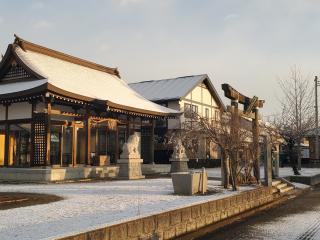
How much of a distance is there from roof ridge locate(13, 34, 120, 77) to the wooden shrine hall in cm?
6

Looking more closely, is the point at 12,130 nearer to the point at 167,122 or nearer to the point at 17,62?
the point at 17,62

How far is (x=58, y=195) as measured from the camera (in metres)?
12.7

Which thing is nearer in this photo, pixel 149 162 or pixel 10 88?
pixel 10 88

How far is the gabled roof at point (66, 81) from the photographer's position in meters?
21.4

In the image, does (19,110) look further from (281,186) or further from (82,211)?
(82,211)

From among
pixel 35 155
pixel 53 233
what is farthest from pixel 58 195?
pixel 35 155

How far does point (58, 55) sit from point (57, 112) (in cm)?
746

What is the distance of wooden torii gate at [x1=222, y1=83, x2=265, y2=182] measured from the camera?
16969 millimetres

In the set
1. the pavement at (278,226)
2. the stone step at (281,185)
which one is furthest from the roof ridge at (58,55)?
the pavement at (278,226)

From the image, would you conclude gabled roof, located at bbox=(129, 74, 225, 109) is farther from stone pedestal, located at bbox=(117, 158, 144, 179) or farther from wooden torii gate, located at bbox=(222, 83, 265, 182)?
wooden torii gate, located at bbox=(222, 83, 265, 182)

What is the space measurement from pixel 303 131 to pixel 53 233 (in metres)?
27.6

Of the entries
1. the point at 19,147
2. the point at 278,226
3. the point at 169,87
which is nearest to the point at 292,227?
the point at 278,226

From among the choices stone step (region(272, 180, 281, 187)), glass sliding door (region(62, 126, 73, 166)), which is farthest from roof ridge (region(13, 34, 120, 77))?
stone step (region(272, 180, 281, 187))

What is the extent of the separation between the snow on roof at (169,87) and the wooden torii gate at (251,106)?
17.8 metres
